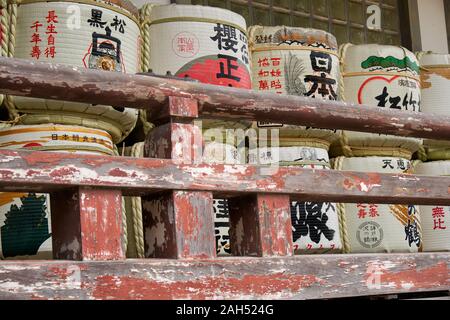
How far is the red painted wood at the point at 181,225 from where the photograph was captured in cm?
191

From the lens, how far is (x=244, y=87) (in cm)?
307

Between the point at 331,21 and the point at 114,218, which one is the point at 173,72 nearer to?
the point at 114,218

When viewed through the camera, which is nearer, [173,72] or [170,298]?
[170,298]

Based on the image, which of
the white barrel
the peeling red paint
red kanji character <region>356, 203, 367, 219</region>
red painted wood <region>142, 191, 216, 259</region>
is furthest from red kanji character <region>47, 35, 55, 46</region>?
the white barrel

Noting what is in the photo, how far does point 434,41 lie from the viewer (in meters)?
5.20

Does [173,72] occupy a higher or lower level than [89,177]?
higher

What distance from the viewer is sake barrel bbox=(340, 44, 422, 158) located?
3697 mm

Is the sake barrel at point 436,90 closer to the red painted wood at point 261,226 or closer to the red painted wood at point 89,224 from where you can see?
the red painted wood at point 261,226

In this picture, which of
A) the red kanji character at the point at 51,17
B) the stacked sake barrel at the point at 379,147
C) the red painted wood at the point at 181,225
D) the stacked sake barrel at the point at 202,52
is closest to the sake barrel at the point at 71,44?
the red kanji character at the point at 51,17

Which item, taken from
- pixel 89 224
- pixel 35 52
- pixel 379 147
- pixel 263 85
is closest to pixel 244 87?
pixel 263 85

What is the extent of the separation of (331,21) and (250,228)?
3.10 m

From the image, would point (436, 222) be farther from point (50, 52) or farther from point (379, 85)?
point (50, 52)

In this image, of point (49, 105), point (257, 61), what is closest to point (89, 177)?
point (49, 105)

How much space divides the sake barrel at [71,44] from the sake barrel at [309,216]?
2.63 feet
